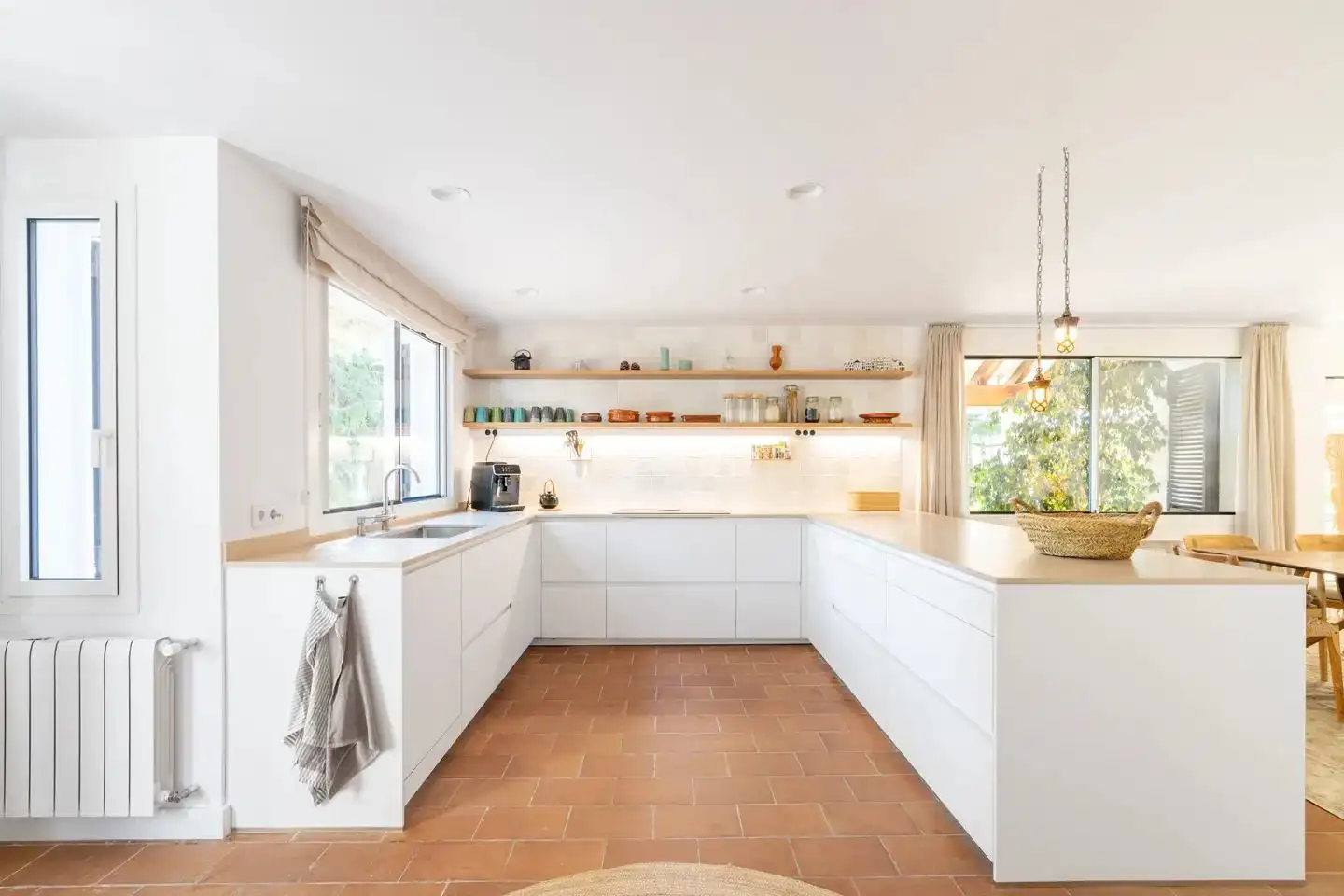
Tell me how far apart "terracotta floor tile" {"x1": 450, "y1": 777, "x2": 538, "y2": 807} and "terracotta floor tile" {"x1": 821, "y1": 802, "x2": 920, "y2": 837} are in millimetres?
1103

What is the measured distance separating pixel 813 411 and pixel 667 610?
6.00 feet

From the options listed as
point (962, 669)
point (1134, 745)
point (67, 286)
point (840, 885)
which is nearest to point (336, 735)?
point (840, 885)

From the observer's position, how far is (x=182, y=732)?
204 cm

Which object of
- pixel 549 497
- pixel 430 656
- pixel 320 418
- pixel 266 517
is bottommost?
pixel 430 656

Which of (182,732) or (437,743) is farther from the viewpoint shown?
(437,743)

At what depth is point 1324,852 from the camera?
→ 195 centimetres

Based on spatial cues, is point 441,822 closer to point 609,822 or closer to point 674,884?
point 609,822

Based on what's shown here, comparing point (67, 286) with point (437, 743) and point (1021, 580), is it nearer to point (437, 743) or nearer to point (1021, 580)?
point (437, 743)

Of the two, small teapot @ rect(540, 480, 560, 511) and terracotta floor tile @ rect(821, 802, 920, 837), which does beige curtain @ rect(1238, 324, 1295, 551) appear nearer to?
terracotta floor tile @ rect(821, 802, 920, 837)

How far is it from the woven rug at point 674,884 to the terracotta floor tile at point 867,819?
1.16ft

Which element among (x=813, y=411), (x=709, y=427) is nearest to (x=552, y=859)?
(x=709, y=427)

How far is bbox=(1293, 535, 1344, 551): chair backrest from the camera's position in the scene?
389 centimetres

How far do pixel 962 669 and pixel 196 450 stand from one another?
8.61 feet

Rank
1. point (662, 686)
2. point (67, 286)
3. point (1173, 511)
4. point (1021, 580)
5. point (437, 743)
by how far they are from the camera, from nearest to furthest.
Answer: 1. point (1021, 580)
2. point (67, 286)
3. point (437, 743)
4. point (662, 686)
5. point (1173, 511)
